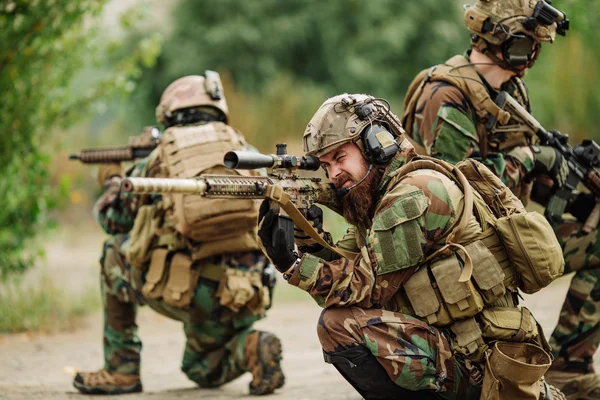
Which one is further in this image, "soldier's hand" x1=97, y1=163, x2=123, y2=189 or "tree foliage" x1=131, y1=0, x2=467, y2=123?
"tree foliage" x1=131, y1=0, x2=467, y2=123

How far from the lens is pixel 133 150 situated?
6.93m

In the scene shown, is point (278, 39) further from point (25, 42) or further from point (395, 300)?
point (395, 300)

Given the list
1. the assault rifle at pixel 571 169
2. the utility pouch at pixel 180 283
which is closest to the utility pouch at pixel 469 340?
the assault rifle at pixel 571 169

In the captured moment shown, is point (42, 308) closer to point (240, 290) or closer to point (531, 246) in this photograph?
point (240, 290)

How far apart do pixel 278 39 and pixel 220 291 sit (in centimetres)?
2101

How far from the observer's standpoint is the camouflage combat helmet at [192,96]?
20.5 ft

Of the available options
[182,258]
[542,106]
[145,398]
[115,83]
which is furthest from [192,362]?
[542,106]

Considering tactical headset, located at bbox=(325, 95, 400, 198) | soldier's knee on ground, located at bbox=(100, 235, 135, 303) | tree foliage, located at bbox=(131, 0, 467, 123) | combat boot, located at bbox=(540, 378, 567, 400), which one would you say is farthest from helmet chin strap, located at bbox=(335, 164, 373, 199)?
tree foliage, located at bbox=(131, 0, 467, 123)

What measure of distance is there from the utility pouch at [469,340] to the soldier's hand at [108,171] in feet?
11.8

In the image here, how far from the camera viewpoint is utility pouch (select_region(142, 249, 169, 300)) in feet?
19.9

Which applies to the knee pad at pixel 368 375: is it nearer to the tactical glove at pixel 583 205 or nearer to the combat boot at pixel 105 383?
the tactical glove at pixel 583 205

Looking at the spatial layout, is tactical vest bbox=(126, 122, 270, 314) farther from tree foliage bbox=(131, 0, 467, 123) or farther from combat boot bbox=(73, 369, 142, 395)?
tree foliage bbox=(131, 0, 467, 123)

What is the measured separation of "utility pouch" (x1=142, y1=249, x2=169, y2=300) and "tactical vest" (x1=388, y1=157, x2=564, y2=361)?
2172 millimetres

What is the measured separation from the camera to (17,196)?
9852 mm
